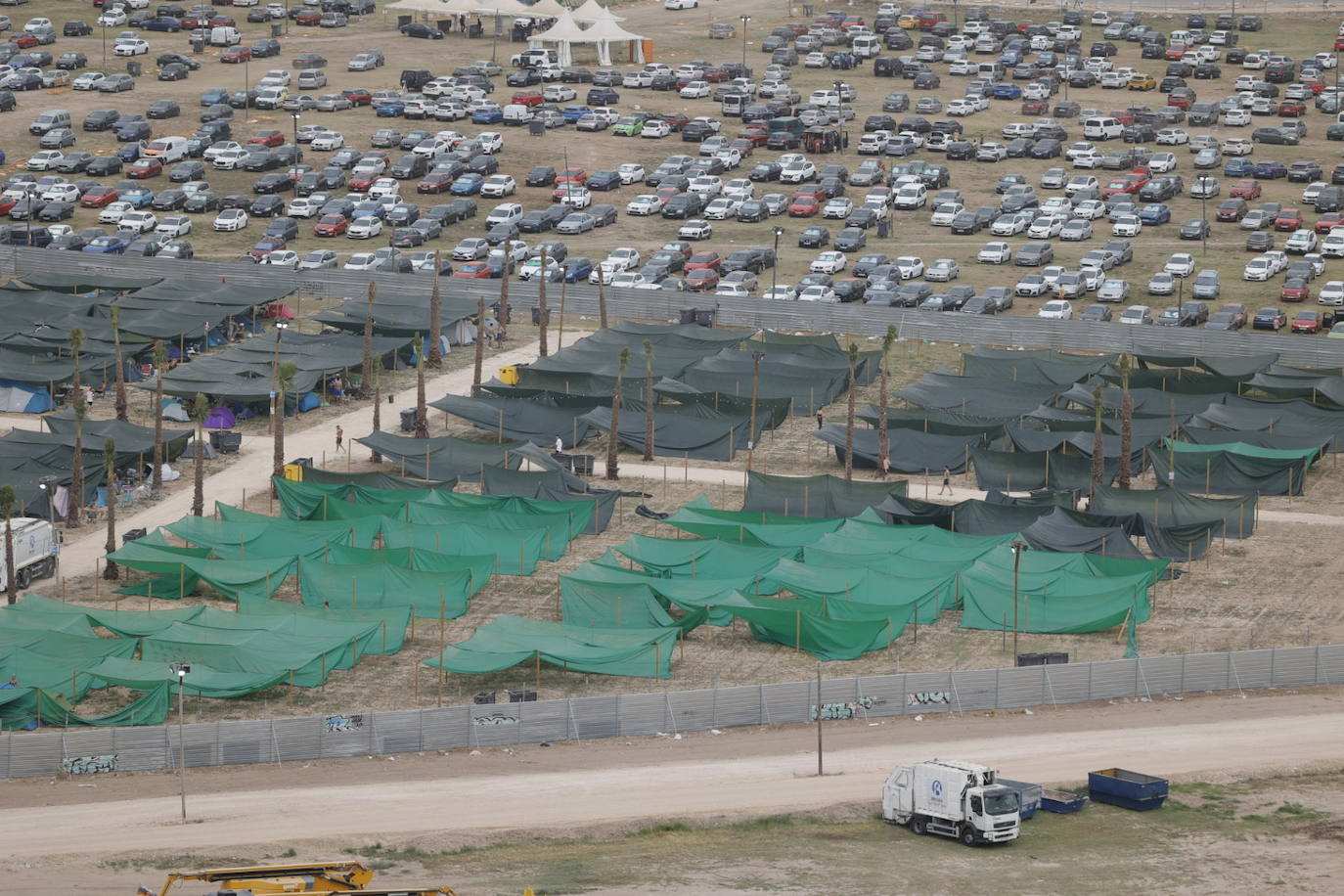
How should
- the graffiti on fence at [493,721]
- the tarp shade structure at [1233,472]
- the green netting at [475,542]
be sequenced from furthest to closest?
the tarp shade structure at [1233,472]
the green netting at [475,542]
the graffiti on fence at [493,721]

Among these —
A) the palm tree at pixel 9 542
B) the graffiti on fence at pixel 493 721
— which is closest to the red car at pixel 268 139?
the palm tree at pixel 9 542

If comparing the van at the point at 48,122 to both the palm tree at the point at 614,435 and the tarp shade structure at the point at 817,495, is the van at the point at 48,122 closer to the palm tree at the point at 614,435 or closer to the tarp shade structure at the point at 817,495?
the palm tree at the point at 614,435

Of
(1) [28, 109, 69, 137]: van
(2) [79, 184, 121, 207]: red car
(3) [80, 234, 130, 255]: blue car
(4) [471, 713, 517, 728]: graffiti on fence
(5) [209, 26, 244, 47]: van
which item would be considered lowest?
(4) [471, 713, 517, 728]: graffiti on fence

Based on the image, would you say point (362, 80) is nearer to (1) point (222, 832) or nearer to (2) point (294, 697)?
(2) point (294, 697)

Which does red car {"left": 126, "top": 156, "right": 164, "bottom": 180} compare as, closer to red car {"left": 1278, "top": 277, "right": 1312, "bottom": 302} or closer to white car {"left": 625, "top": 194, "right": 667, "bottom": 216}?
white car {"left": 625, "top": 194, "right": 667, "bottom": 216}

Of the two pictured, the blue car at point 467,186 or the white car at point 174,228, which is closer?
the white car at point 174,228

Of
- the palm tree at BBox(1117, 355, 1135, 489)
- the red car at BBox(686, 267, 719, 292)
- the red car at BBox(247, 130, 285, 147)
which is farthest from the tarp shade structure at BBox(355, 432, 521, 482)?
the red car at BBox(247, 130, 285, 147)

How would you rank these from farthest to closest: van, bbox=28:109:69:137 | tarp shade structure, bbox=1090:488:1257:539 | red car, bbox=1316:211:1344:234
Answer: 1. van, bbox=28:109:69:137
2. red car, bbox=1316:211:1344:234
3. tarp shade structure, bbox=1090:488:1257:539
